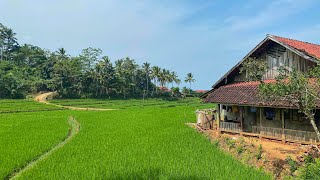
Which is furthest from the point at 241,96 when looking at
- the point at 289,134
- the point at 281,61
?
the point at 289,134

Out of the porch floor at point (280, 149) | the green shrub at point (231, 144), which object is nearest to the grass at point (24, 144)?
the green shrub at point (231, 144)

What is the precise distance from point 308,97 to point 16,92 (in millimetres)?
47289

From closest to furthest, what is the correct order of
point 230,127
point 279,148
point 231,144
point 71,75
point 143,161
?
point 143,161 < point 279,148 < point 231,144 < point 230,127 < point 71,75

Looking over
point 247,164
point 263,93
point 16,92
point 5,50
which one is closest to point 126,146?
point 247,164

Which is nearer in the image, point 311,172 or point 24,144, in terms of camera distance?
point 311,172

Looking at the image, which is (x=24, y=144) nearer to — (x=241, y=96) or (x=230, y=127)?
(x=230, y=127)

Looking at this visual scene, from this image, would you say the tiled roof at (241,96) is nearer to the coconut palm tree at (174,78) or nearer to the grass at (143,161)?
the grass at (143,161)

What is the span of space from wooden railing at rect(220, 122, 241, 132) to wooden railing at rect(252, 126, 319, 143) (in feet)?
3.61

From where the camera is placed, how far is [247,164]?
33.8 ft

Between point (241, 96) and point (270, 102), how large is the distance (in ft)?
6.15

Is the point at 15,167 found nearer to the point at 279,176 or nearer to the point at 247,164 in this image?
the point at 247,164

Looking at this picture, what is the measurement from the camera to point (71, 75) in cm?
5738

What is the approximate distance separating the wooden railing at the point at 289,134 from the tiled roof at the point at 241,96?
1.43 metres

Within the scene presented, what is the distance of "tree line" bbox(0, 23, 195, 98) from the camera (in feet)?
175
